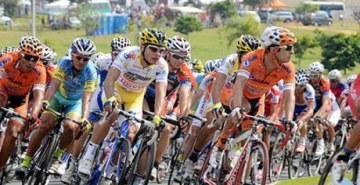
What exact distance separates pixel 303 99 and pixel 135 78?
5967 millimetres

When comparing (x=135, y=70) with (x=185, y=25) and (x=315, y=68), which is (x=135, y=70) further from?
(x=185, y=25)

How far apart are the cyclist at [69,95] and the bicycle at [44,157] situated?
68mm

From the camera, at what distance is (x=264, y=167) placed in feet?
33.0

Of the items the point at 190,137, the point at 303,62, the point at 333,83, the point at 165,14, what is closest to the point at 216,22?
the point at 165,14

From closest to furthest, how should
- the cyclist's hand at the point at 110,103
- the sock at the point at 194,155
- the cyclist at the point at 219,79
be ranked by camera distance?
1. the cyclist's hand at the point at 110,103
2. the cyclist at the point at 219,79
3. the sock at the point at 194,155

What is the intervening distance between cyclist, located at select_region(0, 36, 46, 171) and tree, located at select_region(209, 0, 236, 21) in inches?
3530

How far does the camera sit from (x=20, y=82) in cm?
1288

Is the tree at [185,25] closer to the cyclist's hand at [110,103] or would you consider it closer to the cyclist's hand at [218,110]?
the cyclist's hand at [218,110]

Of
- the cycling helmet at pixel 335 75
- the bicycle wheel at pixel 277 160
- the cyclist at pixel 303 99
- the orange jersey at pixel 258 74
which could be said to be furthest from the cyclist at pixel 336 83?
the orange jersey at pixel 258 74

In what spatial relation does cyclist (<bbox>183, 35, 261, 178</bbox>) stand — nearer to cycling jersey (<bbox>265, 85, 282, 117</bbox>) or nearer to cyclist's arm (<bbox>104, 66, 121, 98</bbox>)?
cyclist's arm (<bbox>104, 66, 121, 98</bbox>)

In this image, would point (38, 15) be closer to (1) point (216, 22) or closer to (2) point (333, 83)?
(1) point (216, 22)

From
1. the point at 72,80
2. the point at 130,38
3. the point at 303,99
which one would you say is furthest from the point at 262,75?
the point at 130,38

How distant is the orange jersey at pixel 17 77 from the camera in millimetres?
12594

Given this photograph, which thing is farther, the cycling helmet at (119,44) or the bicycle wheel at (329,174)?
the cycling helmet at (119,44)
